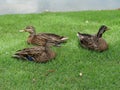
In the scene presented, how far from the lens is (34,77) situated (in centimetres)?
898

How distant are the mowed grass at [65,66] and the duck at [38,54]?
0.11 meters

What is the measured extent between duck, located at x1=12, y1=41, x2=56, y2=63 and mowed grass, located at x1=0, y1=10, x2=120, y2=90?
11cm

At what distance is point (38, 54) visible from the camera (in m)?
9.53

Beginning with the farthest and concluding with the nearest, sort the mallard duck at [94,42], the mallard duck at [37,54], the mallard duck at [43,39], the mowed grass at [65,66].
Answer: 1. the mallard duck at [43,39]
2. the mallard duck at [94,42]
3. the mallard duck at [37,54]
4. the mowed grass at [65,66]

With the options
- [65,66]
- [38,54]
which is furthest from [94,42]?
[38,54]

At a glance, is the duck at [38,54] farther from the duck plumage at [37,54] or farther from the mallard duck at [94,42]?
the mallard duck at [94,42]

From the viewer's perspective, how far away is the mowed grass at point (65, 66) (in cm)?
862

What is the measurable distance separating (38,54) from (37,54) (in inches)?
1.0

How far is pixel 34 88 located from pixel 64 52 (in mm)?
2221

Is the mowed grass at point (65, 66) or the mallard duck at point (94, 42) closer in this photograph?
the mowed grass at point (65, 66)

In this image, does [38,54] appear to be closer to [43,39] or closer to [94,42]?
[43,39]

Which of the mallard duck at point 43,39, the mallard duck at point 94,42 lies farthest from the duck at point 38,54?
the mallard duck at point 94,42

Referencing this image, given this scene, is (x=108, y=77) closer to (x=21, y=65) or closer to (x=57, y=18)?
(x=21, y=65)

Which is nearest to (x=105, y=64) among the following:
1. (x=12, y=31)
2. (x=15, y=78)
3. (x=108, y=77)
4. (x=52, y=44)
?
(x=108, y=77)
